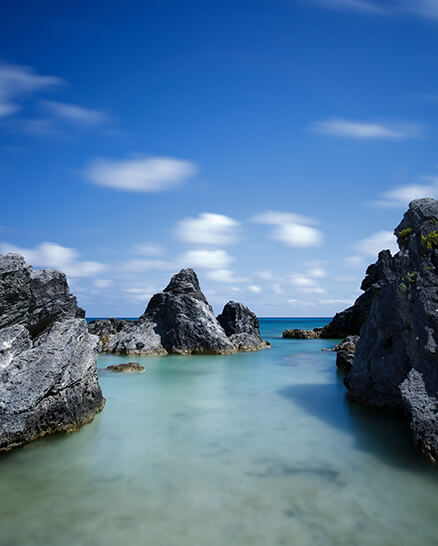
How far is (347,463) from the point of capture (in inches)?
300

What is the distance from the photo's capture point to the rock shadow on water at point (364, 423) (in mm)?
7707

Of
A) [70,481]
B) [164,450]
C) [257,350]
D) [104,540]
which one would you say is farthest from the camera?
[257,350]

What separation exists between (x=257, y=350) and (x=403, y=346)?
21.7 m

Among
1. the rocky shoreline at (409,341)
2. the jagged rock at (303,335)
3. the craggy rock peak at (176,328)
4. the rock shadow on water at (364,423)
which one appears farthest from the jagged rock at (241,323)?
the rocky shoreline at (409,341)

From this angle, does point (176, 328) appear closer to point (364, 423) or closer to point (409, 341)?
point (364, 423)

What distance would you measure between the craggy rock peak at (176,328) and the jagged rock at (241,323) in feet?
12.3

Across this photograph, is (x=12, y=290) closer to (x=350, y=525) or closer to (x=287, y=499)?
(x=287, y=499)

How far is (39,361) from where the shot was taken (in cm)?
869

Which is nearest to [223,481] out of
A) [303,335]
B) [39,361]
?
[39,361]

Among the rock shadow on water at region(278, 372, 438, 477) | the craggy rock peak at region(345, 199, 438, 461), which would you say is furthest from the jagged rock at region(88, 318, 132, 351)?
the craggy rock peak at region(345, 199, 438, 461)

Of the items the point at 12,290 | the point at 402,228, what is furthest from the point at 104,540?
the point at 402,228

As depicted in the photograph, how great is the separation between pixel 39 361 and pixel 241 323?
27183mm

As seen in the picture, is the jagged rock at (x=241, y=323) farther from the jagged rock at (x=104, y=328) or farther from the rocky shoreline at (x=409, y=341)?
the rocky shoreline at (x=409, y=341)

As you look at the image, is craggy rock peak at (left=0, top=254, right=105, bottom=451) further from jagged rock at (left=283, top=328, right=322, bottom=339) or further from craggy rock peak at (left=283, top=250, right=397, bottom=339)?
jagged rock at (left=283, top=328, right=322, bottom=339)
